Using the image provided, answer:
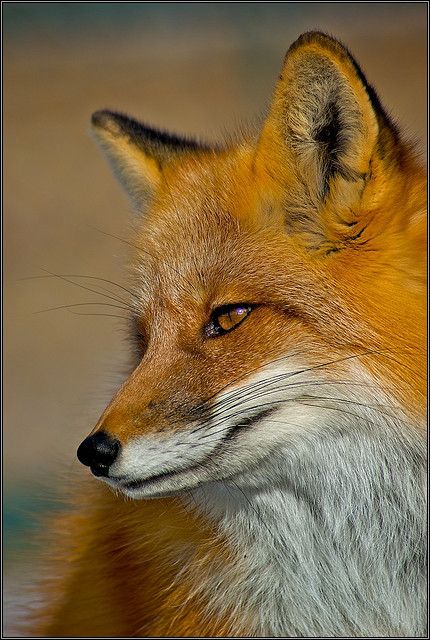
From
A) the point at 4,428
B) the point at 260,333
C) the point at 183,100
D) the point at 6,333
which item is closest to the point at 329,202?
the point at 260,333

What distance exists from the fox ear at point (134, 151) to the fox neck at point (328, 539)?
46.4 inches

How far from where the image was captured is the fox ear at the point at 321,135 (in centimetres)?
254

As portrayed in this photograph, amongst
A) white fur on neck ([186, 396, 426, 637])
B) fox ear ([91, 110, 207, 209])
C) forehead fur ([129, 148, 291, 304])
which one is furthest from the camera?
fox ear ([91, 110, 207, 209])

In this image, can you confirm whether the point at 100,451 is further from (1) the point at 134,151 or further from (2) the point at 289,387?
(1) the point at 134,151

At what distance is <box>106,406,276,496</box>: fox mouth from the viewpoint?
8.24ft

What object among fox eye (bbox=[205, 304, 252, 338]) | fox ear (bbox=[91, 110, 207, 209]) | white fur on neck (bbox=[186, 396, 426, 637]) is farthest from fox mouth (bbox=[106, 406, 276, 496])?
fox ear (bbox=[91, 110, 207, 209])

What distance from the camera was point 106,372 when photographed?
3.76 metres

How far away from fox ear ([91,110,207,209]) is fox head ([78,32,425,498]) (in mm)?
589

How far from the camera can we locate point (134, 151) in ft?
11.1

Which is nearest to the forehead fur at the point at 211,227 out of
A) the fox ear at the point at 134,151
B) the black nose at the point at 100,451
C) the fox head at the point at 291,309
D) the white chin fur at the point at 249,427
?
the fox head at the point at 291,309

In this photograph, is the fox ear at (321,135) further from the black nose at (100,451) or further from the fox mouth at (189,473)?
the black nose at (100,451)

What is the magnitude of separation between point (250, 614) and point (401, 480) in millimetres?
686

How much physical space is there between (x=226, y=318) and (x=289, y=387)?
280 mm

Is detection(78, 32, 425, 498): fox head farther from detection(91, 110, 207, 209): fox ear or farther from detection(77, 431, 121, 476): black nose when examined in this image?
detection(91, 110, 207, 209): fox ear
